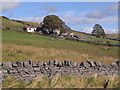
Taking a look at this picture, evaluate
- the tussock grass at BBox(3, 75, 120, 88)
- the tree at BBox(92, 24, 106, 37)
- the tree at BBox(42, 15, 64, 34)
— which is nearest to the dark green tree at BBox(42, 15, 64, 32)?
the tree at BBox(42, 15, 64, 34)

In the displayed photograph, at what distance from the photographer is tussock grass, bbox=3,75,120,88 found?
12.8 metres

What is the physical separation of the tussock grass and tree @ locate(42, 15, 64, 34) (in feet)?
341

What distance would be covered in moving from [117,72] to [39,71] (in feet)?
13.9

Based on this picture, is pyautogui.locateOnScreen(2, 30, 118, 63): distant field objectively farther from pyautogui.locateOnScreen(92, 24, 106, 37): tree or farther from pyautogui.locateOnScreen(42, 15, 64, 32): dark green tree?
pyautogui.locateOnScreen(92, 24, 106, 37): tree

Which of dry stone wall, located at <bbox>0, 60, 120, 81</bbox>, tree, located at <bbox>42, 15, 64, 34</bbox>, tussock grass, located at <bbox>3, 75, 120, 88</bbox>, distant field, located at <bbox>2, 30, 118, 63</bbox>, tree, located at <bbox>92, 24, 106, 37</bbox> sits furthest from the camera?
tree, located at <bbox>92, 24, 106, 37</bbox>

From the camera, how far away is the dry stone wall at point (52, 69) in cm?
1438

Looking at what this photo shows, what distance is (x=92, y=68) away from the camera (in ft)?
53.3

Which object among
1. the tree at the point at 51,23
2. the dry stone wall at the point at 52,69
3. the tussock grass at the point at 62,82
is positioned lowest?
the tussock grass at the point at 62,82

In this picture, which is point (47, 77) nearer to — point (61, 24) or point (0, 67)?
point (0, 67)

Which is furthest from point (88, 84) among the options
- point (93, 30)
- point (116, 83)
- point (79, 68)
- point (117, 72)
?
point (93, 30)

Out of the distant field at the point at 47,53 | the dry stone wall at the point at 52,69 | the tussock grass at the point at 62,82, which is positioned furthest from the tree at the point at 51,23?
the tussock grass at the point at 62,82

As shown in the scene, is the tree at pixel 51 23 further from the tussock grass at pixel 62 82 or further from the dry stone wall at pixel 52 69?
the tussock grass at pixel 62 82

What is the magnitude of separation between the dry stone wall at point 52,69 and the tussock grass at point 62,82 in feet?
2.35

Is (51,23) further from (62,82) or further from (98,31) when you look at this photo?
(62,82)
